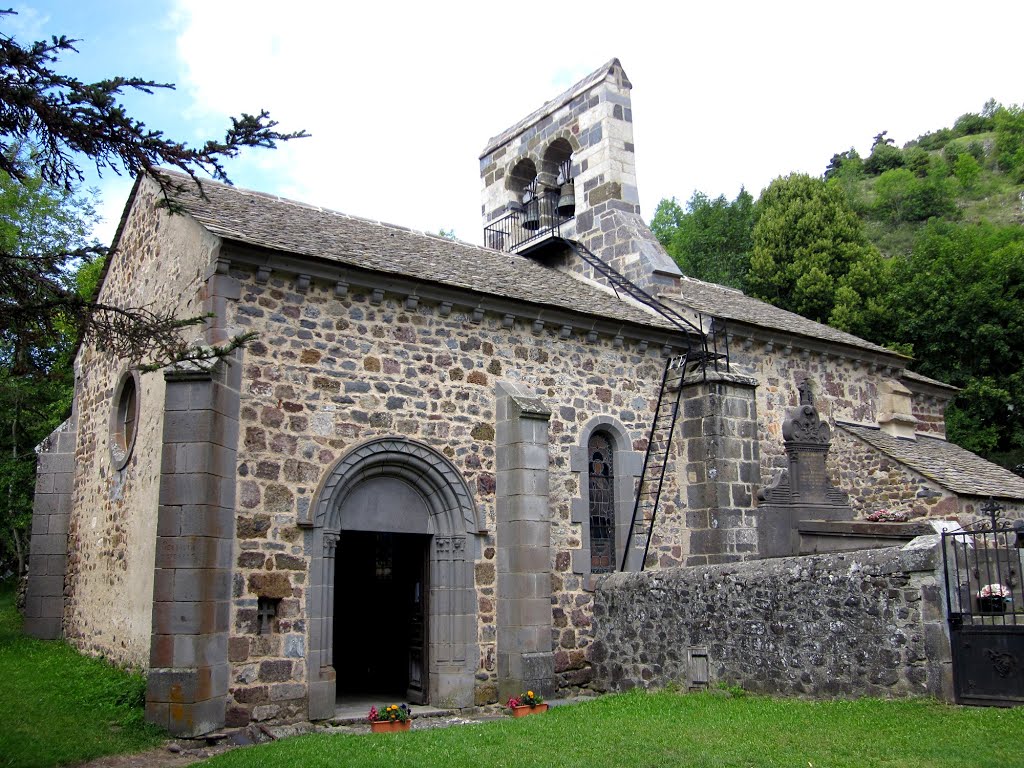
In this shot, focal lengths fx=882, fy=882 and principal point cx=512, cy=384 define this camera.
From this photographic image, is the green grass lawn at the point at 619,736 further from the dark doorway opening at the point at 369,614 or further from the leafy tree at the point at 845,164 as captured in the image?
the leafy tree at the point at 845,164

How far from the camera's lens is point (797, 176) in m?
34.4

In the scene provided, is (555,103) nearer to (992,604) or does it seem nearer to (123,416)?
(123,416)

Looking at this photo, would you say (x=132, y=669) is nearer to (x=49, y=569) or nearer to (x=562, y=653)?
(x=49, y=569)

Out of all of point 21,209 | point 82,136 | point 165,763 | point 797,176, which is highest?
point 797,176

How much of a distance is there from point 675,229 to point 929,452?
26054 millimetres

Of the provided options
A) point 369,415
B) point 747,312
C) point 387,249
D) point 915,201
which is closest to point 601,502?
point 369,415

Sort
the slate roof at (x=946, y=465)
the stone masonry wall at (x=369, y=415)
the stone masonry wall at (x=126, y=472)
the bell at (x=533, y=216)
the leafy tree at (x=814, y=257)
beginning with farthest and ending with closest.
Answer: the leafy tree at (x=814, y=257), the bell at (x=533, y=216), the slate roof at (x=946, y=465), the stone masonry wall at (x=126, y=472), the stone masonry wall at (x=369, y=415)

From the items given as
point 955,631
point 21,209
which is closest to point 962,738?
point 955,631

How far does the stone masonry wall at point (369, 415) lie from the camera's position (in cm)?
1036

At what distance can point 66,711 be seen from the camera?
9977 millimetres

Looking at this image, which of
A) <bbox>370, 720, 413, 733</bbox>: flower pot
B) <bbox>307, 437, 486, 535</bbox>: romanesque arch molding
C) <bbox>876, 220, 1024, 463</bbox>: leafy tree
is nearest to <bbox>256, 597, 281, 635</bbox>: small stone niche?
<bbox>307, 437, 486, 535</bbox>: romanesque arch molding

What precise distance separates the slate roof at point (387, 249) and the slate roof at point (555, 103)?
359 cm

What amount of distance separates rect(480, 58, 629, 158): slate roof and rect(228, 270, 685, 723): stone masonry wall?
6.95 meters

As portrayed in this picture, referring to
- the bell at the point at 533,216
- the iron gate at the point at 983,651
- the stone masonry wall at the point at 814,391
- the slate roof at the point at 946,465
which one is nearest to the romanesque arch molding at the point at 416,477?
the iron gate at the point at 983,651
